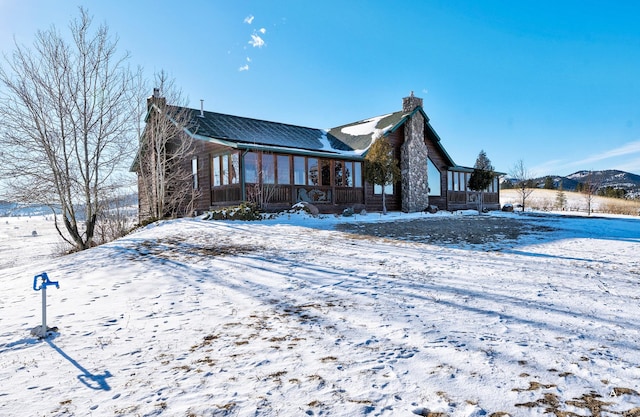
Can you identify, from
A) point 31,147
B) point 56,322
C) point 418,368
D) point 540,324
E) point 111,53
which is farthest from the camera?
Result: point 111,53

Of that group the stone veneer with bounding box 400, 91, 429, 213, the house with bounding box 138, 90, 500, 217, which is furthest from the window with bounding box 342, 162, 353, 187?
the stone veneer with bounding box 400, 91, 429, 213

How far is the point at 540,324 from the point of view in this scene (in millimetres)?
4086

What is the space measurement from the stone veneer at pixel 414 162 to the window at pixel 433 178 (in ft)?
3.10

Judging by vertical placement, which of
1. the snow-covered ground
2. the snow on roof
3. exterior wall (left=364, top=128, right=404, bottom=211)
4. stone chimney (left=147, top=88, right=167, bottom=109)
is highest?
stone chimney (left=147, top=88, right=167, bottom=109)

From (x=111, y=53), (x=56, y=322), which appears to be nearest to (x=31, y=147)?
(x=111, y=53)

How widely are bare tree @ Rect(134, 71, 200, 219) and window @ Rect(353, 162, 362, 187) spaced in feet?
28.2

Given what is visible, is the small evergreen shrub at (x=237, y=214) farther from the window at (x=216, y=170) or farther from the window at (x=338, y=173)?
the window at (x=338, y=173)

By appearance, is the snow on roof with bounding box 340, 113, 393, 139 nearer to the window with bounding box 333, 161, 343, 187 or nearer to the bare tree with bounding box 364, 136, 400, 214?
the bare tree with bounding box 364, 136, 400, 214

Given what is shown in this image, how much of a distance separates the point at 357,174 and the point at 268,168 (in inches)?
228

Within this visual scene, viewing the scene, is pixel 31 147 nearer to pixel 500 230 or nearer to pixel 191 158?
pixel 191 158

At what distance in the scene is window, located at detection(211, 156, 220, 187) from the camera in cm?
1806

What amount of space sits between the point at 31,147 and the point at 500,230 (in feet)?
59.0

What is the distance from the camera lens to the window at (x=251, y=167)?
16656 mm

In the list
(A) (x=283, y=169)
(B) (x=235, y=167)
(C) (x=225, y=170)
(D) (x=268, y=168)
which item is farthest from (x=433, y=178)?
(C) (x=225, y=170)
